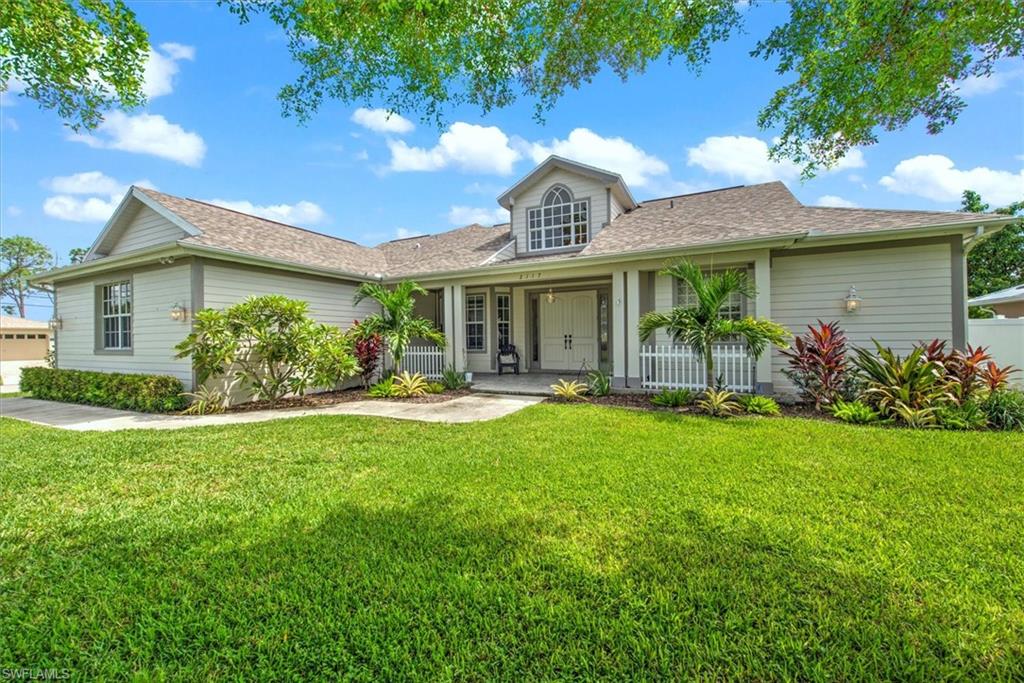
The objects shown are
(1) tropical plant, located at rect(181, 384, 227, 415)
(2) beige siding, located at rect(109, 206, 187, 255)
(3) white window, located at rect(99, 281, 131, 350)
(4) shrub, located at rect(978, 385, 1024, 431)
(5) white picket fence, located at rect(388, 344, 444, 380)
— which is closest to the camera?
(4) shrub, located at rect(978, 385, 1024, 431)

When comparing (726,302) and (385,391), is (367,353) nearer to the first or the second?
(385,391)

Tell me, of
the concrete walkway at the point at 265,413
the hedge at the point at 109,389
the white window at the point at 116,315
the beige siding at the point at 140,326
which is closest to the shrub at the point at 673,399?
the concrete walkway at the point at 265,413

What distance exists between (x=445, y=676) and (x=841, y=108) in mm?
A: 6281

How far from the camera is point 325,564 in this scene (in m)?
2.72

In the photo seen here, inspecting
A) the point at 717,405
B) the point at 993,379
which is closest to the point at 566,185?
the point at 717,405

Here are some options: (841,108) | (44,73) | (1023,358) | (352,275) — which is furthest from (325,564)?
(1023,358)

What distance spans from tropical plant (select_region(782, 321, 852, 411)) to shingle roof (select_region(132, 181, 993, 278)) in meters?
2.03

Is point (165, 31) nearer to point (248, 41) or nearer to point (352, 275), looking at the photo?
point (248, 41)

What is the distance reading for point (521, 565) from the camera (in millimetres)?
2680

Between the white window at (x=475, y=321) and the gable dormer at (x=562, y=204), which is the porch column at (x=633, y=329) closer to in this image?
the gable dormer at (x=562, y=204)

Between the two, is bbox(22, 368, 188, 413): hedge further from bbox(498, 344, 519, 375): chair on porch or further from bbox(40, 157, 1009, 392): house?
bbox(498, 344, 519, 375): chair on porch

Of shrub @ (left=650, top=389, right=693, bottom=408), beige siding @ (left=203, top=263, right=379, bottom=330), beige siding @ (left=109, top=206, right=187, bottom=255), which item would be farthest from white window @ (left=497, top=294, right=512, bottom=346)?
beige siding @ (left=109, top=206, right=187, bottom=255)

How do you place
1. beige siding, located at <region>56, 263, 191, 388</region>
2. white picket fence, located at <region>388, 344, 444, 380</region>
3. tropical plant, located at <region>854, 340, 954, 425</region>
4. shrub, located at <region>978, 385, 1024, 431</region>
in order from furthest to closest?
white picket fence, located at <region>388, 344, 444, 380</region> → beige siding, located at <region>56, 263, 191, 388</region> → tropical plant, located at <region>854, 340, 954, 425</region> → shrub, located at <region>978, 385, 1024, 431</region>

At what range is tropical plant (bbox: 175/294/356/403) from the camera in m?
8.25
